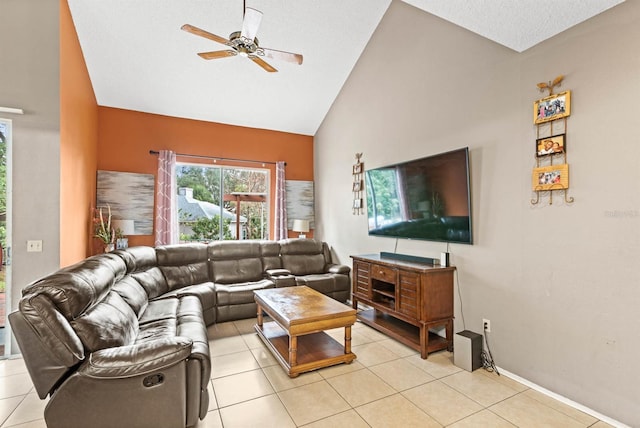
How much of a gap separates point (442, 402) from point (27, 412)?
9.78 feet

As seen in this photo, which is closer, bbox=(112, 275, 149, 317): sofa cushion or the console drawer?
bbox=(112, 275, 149, 317): sofa cushion

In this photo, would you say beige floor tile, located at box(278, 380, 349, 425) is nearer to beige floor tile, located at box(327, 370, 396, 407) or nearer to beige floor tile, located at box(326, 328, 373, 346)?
beige floor tile, located at box(327, 370, 396, 407)

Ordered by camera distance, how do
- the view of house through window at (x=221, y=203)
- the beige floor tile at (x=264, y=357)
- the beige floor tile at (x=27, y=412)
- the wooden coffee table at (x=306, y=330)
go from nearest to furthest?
1. the beige floor tile at (x=27, y=412)
2. the wooden coffee table at (x=306, y=330)
3. the beige floor tile at (x=264, y=357)
4. the view of house through window at (x=221, y=203)

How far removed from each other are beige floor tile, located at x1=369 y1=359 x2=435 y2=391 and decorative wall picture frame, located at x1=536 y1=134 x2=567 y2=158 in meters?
2.04

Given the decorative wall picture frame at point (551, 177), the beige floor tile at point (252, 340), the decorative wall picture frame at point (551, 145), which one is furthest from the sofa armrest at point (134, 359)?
the decorative wall picture frame at point (551, 145)

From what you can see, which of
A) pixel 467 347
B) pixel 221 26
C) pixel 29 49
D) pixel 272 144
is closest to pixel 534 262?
pixel 467 347

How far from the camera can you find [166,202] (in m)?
4.96

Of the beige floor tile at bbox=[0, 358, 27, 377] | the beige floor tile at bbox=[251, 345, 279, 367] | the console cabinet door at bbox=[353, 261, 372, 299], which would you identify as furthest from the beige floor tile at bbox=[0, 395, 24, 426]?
the console cabinet door at bbox=[353, 261, 372, 299]

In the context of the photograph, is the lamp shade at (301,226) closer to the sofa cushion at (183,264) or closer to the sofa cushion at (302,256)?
the sofa cushion at (302,256)

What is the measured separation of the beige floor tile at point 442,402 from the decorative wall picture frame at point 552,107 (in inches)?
86.9

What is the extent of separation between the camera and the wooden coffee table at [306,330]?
2650 millimetres

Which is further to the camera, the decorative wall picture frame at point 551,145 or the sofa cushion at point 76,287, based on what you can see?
the decorative wall picture frame at point 551,145

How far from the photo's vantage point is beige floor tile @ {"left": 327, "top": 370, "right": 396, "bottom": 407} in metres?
2.33

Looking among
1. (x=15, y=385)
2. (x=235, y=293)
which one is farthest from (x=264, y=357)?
(x=15, y=385)
